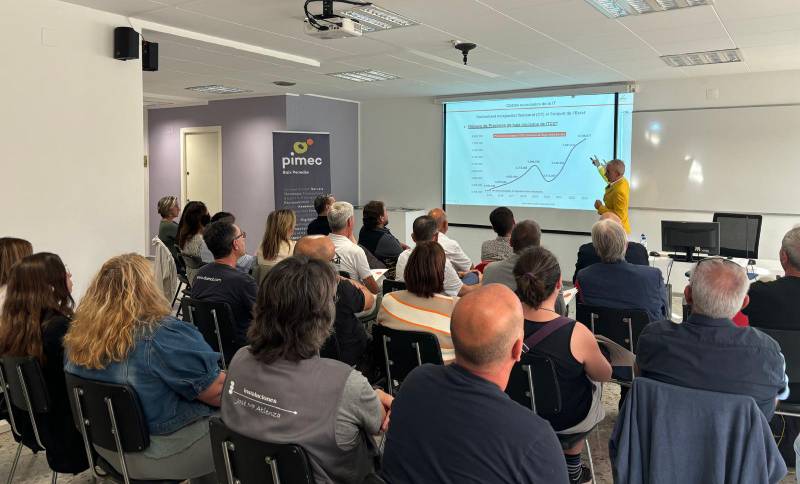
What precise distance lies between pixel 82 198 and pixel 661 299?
3.98 meters

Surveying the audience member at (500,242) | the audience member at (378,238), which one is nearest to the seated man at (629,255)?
the audience member at (500,242)

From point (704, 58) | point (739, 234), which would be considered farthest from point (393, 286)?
point (704, 58)

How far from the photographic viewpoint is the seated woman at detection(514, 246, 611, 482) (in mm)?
2379

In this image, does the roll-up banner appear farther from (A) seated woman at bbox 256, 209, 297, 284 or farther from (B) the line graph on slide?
(A) seated woman at bbox 256, 209, 297, 284

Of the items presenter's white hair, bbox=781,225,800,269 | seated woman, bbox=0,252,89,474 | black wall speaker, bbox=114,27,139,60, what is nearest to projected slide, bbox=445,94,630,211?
presenter's white hair, bbox=781,225,800,269

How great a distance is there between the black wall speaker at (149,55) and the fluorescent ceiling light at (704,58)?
480 centimetres

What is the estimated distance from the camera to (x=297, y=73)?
7398 mm

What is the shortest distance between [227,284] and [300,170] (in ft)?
19.7

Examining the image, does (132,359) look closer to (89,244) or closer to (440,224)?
(89,244)

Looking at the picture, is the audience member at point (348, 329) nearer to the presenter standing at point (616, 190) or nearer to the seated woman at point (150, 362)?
the seated woman at point (150, 362)

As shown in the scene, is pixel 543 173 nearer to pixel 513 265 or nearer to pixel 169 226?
pixel 169 226

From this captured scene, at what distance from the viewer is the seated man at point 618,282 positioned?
3402mm

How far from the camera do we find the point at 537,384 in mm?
2400

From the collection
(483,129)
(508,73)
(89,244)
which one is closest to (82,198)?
(89,244)
